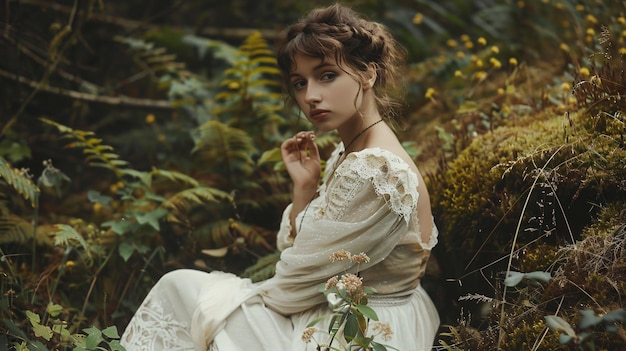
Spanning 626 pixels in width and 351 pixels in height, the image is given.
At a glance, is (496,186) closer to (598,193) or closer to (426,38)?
(598,193)

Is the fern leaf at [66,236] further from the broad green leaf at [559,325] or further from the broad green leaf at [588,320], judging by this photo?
the broad green leaf at [588,320]

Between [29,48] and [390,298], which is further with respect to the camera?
[29,48]

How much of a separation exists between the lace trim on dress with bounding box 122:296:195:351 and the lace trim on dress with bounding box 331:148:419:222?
904mm

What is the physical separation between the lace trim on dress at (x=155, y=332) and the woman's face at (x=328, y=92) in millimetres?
1044

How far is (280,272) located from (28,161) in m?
2.83

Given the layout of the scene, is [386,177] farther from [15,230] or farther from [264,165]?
[15,230]

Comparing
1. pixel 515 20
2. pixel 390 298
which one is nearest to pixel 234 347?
pixel 390 298

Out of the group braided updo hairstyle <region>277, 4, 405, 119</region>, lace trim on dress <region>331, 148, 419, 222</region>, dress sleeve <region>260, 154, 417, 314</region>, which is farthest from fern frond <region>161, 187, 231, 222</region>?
lace trim on dress <region>331, 148, 419, 222</region>

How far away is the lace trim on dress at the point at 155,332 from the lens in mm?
2592

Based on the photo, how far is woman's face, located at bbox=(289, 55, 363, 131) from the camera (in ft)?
8.70

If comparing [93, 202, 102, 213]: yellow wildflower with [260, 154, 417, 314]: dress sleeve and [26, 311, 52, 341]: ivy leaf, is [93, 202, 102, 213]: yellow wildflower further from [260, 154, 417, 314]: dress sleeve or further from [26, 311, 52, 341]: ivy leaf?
[260, 154, 417, 314]: dress sleeve

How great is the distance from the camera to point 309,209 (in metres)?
2.85

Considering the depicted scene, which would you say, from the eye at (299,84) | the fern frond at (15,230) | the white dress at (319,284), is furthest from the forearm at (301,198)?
the fern frond at (15,230)

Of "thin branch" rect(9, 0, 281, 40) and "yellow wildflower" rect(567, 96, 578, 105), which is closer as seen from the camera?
"yellow wildflower" rect(567, 96, 578, 105)
